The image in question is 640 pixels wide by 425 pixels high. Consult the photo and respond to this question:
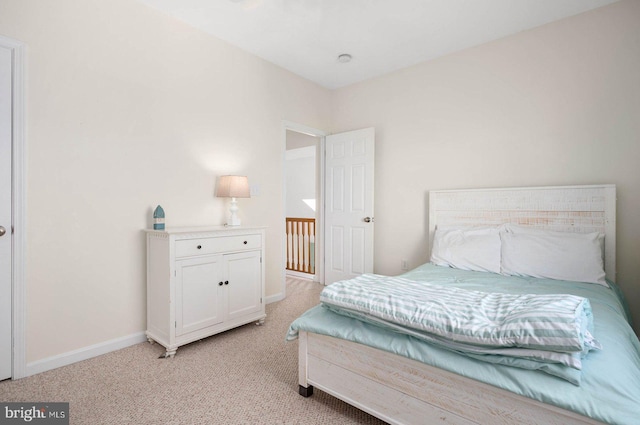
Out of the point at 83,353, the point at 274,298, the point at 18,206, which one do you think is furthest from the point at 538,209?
the point at 18,206

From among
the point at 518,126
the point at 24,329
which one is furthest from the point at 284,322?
the point at 518,126

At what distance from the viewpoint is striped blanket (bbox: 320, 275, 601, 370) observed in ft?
3.60

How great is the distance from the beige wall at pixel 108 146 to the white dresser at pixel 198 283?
267mm

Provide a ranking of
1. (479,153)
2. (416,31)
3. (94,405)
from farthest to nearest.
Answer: (479,153) → (416,31) → (94,405)

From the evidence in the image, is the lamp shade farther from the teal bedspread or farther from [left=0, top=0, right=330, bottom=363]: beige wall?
the teal bedspread

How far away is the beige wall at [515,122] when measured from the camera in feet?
8.23

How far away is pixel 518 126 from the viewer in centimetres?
297

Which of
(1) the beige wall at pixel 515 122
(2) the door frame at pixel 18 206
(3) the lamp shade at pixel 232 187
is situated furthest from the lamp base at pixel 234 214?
(1) the beige wall at pixel 515 122

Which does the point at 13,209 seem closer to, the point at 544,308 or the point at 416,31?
the point at 544,308

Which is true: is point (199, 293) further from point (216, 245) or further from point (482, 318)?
point (482, 318)

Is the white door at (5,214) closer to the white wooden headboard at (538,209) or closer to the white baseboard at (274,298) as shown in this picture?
the white baseboard at (274,298)

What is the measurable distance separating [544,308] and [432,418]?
2.09ft

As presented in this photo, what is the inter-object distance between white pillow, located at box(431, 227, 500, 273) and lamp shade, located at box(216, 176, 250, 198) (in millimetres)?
1918

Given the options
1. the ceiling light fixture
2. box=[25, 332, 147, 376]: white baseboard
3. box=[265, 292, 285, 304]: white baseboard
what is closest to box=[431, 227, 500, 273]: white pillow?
box=[265, 292, 285, 304]: white baseboard
